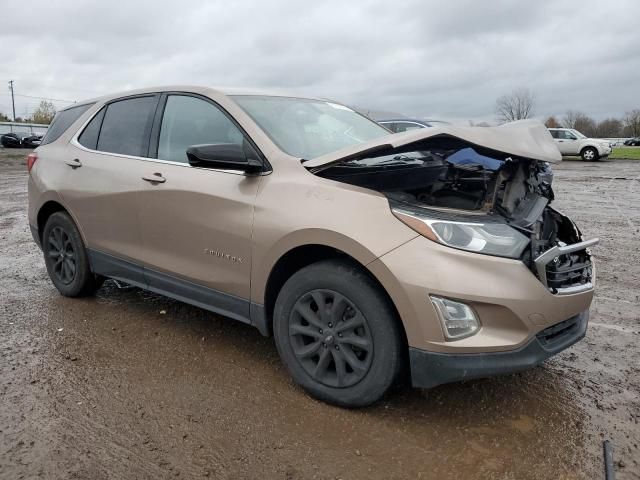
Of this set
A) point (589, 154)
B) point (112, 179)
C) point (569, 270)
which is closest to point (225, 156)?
point (112, 179)

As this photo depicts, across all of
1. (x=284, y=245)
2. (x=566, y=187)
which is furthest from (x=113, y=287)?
(x=566, y=187)

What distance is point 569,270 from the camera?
2746 mm

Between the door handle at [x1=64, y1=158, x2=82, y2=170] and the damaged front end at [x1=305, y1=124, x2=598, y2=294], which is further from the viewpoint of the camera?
the door handle at [x1=64, y1=158, x2=82, y2=170]

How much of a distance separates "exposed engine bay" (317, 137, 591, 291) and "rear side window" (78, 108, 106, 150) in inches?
93.2

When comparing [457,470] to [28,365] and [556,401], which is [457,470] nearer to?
[556,401]

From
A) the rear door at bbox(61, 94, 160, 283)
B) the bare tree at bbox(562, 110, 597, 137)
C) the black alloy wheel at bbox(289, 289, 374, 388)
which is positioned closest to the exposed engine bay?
the black alloy wheel at bbox(289, 289, 374, 388)

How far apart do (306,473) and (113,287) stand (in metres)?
3.37

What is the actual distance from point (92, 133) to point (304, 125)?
1.97m

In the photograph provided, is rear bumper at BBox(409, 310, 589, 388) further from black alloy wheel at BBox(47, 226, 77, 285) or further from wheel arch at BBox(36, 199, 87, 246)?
black alloy wheel at BBox(47, 226, 77, 285)

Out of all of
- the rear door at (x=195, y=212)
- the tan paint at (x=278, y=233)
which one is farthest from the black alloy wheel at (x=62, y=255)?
the rear door at (x=195, y=212)

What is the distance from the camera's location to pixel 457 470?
238 cm

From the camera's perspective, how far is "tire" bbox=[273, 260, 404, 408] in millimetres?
2629

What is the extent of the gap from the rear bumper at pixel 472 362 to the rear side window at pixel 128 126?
8.17 ft

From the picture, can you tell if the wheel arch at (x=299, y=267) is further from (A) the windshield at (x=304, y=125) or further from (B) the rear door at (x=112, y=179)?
(B) the rear door at (x=112, y=179)
